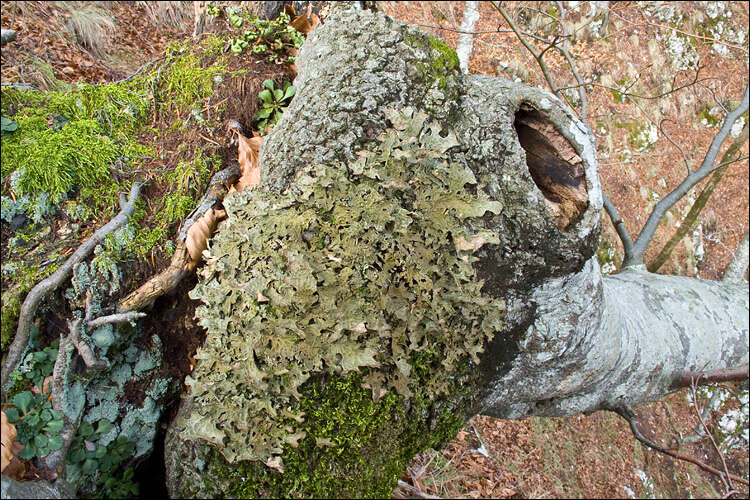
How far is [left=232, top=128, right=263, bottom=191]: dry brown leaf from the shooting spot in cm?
173

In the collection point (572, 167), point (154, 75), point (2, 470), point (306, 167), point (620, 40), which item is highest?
point (620, 40)

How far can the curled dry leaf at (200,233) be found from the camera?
5.18 feet

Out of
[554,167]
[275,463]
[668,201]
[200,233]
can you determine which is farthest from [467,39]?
[275,463]

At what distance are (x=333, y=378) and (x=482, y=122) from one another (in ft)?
3.21

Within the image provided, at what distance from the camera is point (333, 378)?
1.35 meters

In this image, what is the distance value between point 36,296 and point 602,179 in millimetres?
6284

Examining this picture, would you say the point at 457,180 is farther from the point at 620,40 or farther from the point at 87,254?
the point at 620,40

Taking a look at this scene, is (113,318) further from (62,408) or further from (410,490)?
(410,490)

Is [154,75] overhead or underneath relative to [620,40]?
underneath

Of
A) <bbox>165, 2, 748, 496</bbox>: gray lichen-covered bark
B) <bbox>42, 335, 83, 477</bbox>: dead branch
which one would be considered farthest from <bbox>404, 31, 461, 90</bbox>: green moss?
<bbox>42, 335, 83, 477</bbox>: dead branch

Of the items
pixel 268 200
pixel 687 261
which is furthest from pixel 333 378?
pixel 687 261

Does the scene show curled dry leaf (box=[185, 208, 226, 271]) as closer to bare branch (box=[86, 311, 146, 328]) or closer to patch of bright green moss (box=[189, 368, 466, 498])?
bare branch (box=[86, 311, 146, 328])

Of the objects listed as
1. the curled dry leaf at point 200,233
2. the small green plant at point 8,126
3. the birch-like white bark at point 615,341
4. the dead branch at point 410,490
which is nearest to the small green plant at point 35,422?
the curled dry leaf at point 200,233

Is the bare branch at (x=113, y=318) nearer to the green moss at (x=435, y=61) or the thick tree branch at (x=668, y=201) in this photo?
the green moss at (x=435, y=61)
